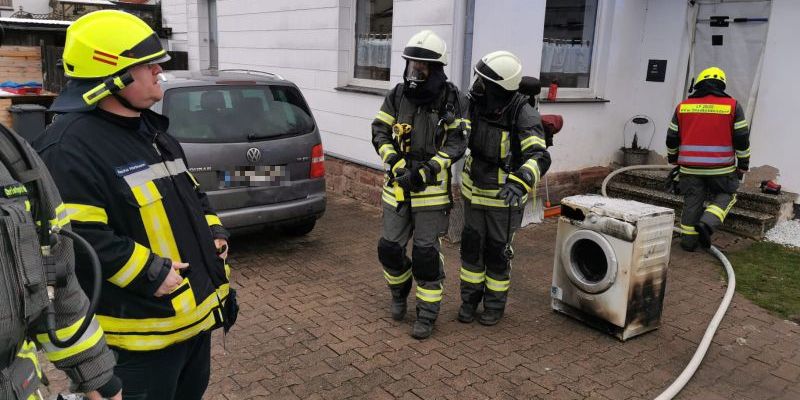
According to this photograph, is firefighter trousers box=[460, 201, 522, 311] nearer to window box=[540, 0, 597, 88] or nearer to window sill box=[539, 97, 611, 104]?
window sill box=[539, 97, 611, 104]

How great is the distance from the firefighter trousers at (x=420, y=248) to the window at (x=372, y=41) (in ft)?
14.0

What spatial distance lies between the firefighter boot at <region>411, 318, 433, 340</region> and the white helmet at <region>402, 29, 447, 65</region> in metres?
1.88

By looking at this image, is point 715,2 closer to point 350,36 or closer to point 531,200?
point 531,200

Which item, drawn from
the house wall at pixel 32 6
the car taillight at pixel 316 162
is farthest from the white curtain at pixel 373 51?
the house wall at pixel 32 6

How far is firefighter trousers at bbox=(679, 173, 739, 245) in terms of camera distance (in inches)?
250

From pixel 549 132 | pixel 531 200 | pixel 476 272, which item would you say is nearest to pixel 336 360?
pixel 476 272

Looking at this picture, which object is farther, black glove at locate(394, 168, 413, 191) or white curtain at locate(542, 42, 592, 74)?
white curtain at locate(542, 42, 592, 74)

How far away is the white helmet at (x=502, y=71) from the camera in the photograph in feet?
14.0

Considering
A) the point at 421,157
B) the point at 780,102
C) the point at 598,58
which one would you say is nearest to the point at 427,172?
the point at 421,157

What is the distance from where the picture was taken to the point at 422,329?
4348 millimetres

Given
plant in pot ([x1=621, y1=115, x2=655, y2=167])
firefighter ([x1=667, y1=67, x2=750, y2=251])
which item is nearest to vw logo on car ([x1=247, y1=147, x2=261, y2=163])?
firefighter ([x1=667, y1=67, x2=750, y2=251])

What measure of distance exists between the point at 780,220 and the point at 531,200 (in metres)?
2.82

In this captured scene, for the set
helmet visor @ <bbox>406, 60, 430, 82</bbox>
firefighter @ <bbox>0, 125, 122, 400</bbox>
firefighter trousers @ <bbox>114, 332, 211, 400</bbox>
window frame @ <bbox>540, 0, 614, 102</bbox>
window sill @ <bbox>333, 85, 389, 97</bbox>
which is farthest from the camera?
window sill @ <bbox>333, 85, 389, 97</bbox>

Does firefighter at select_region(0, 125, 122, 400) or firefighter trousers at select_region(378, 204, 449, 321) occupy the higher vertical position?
firefighter at select_region(0, 125, 122, 400)
